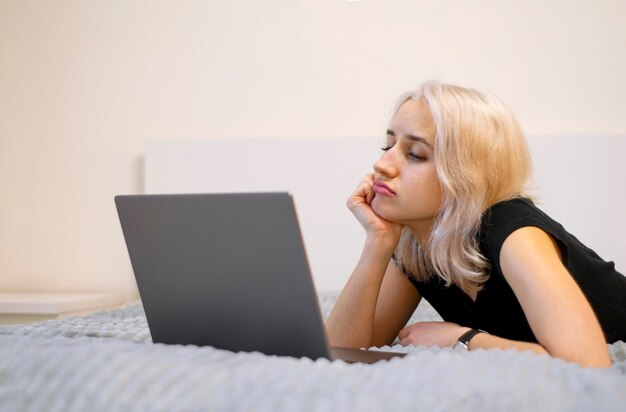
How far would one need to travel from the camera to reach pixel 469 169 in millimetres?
1179

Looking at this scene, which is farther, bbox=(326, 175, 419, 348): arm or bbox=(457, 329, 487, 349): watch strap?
bbox=(326, 175, 419, 348): arm

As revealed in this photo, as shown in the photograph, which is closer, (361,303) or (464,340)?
(464,340)

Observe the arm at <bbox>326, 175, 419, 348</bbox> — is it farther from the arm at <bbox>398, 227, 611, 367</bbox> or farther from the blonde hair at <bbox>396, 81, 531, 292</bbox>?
the arm at <bbox>398, 227, 611, 367</bbox>

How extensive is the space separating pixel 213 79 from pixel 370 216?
1.47 metres

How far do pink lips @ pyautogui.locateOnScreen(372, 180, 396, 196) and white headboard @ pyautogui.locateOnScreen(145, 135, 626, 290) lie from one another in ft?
3.12

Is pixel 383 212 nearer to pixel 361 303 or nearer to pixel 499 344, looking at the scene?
pixel 361 303

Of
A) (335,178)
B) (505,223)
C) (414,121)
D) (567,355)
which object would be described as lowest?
(335,178)

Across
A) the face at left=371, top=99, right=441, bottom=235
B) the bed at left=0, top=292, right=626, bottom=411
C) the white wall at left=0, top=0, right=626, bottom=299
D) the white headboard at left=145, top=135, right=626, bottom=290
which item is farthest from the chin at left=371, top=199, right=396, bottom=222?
the white wall at left=0, top=0, right=626, bottom=299

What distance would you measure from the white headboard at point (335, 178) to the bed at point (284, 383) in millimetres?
1495

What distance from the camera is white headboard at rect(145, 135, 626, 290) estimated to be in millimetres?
2199

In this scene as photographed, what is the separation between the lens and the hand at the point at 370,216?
1.27 metres

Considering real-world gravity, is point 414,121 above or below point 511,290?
above

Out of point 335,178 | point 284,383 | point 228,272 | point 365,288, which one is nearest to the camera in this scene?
point 284,383

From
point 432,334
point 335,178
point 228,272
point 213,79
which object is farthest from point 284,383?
point 213,79
